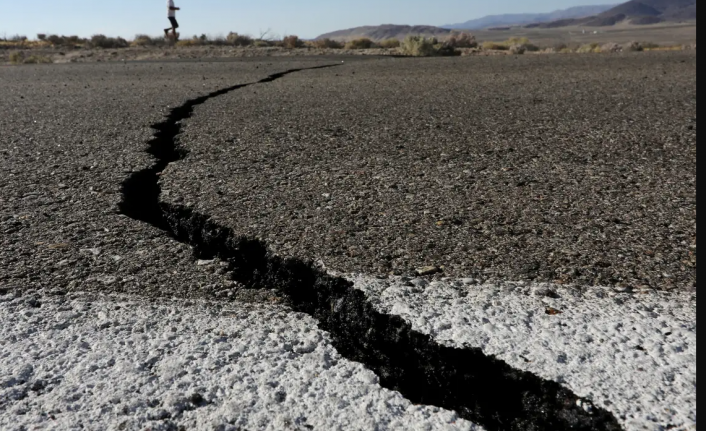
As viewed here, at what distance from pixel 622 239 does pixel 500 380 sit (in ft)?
3.08

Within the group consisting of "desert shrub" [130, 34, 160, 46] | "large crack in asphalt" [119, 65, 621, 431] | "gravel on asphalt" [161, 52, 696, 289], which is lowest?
"large crack in asphalt" [119, 65, 621, 431]

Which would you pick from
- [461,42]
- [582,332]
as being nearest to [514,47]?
[461,42]

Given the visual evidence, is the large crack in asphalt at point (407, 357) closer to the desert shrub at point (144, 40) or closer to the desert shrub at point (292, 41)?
the desert shrub at point (292, 41)

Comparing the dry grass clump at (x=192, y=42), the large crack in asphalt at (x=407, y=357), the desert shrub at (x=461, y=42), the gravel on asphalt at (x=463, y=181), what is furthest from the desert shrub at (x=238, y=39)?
the large crack in asphalt at (x=407, y=357)

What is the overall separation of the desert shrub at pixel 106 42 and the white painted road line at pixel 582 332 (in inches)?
892

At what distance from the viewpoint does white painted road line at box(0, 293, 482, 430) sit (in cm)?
130

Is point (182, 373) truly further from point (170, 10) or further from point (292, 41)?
point (292, 41)

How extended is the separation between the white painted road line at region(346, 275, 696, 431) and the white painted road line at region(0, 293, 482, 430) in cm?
22

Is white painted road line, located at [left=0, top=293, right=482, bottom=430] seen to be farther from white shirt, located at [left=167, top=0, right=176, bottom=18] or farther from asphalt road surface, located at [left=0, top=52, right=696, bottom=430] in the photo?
white shirt, located at [left=167, top=0, right=176, bottom=18]

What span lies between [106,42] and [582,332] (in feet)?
81.5

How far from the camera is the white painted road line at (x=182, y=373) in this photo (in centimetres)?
130

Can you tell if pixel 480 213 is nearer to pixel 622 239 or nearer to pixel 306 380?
pixel 622 239

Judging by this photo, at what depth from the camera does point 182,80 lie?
26.4ft

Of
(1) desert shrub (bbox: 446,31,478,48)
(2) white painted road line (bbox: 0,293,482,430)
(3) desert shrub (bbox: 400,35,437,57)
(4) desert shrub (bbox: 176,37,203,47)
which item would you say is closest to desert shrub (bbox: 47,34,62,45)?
(4) desert shrub (bbox: 176,37,203,47)
